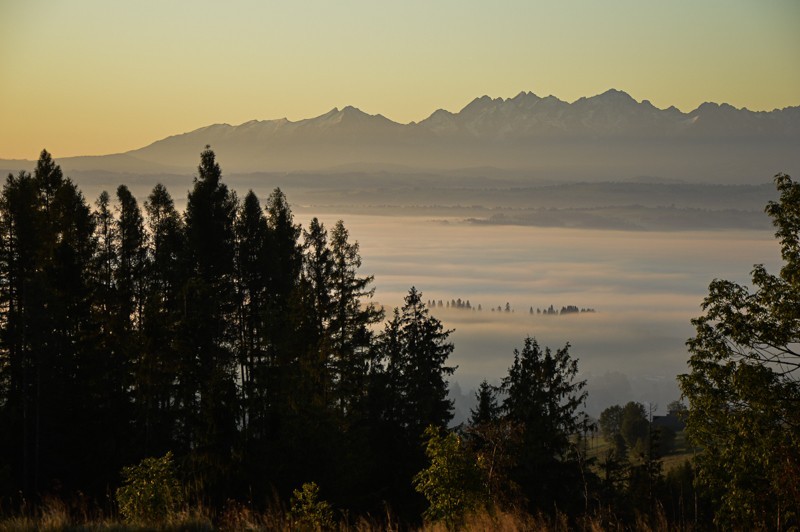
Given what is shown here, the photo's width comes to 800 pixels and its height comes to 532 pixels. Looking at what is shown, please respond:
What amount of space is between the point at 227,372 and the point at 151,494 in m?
21.5

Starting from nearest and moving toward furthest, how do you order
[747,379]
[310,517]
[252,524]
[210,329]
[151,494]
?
[252,524]
[310,517]
[151,494]
[747,379]
[210,329]

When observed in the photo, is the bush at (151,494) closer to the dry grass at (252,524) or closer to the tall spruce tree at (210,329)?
the dry grass at (252,524)

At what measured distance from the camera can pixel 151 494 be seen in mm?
15586

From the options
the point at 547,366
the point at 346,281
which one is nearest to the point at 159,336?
the point at 346,281

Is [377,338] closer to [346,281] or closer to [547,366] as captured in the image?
[346,281]

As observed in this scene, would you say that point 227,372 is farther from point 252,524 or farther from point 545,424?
point 252,524

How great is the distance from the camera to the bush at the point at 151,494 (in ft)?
49.5

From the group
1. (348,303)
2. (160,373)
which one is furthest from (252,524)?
(348,303)

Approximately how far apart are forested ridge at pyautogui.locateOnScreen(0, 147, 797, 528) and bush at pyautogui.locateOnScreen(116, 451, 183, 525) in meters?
9.58

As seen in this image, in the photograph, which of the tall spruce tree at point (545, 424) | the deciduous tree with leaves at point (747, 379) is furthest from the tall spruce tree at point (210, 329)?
the deciduous tree with leaves at point (747, 379)

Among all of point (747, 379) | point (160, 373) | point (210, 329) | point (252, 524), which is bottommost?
point (252, 524)

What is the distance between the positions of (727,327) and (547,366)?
58.9 ft

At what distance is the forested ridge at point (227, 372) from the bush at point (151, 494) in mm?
9576

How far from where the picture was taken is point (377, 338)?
160 feet
